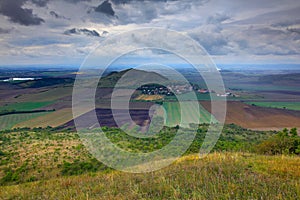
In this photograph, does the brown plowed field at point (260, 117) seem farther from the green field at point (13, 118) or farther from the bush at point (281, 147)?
the green field at point (13, 118)

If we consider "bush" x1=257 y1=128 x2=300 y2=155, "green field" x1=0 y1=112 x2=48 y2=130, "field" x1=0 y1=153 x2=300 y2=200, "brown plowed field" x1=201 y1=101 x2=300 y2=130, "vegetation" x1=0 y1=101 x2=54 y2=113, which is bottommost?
"green field" x1=0 y1=112 x2=48 y2=130

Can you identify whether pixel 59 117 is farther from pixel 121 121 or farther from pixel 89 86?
pixel 89 86

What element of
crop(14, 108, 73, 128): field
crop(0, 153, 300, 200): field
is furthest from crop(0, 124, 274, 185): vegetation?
crop(14, 108, 73, 128): field

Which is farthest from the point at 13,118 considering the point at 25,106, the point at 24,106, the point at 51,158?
the point at 51,158

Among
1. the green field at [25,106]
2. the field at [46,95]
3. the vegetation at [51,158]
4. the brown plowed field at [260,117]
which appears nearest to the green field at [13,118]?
the green field at [25,106]

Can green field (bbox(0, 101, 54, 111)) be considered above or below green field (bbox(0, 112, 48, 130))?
above

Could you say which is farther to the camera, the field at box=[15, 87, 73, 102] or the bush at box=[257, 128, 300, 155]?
the field at box=[15, 87, 73, 102]

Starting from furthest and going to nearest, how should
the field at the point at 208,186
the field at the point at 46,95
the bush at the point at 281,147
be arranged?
the field at the point at 46,95 → the bush at the point at 281,147 → the field at the point at 208,186

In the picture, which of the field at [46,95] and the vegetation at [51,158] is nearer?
the vegetation at [51,158]

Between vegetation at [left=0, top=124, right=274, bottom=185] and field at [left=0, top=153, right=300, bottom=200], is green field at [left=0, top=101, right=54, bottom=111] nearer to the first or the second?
vegetation at [left=0, top=124, right=274, bottom=185]

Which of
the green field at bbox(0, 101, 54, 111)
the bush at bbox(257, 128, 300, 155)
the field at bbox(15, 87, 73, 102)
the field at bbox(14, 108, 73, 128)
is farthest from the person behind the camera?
the field at bbox(15, 87, 73, 102)
